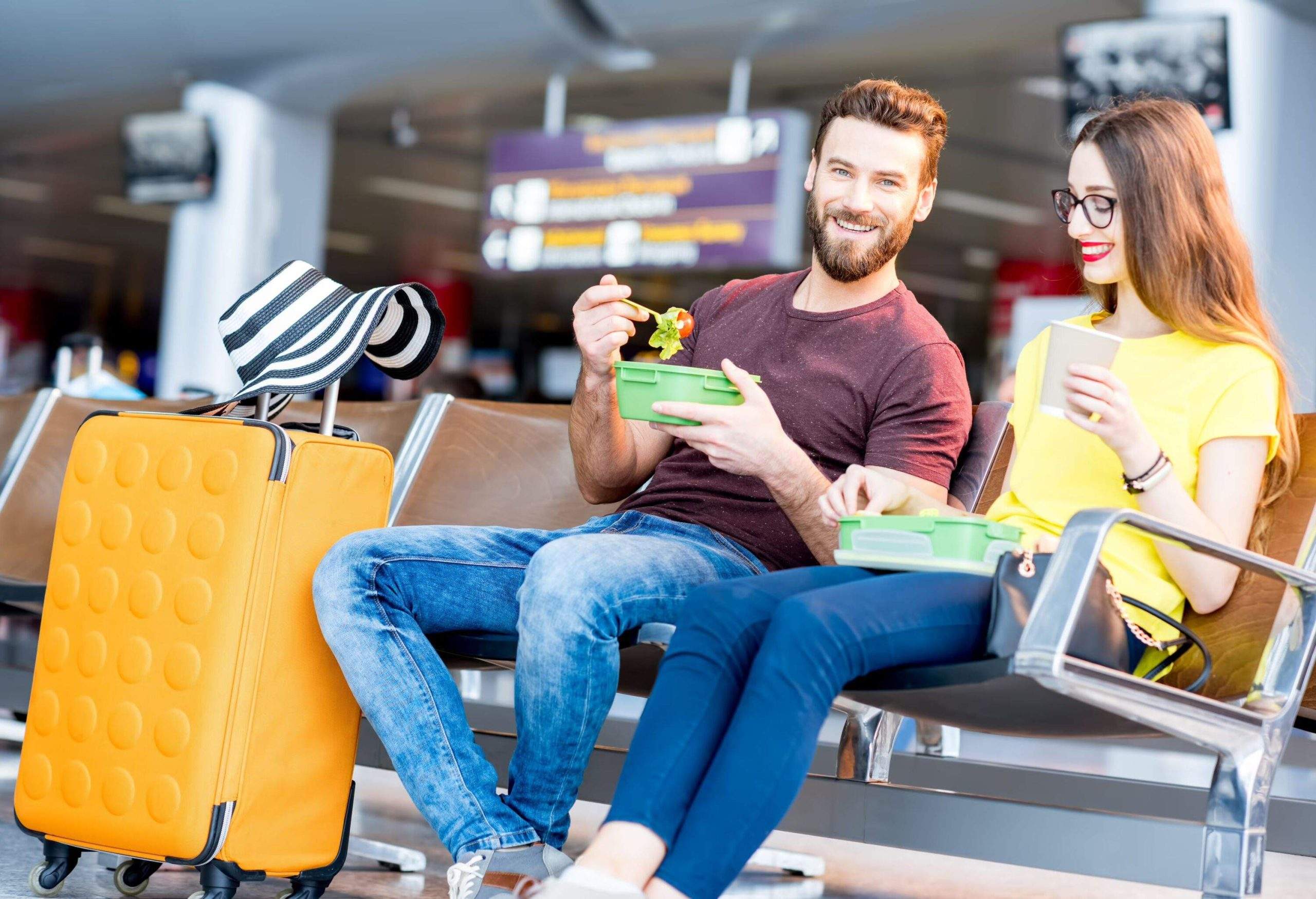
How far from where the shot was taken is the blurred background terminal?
5367 millimetres

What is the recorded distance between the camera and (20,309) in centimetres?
1900

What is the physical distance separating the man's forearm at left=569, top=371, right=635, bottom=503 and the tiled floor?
754 millimetres

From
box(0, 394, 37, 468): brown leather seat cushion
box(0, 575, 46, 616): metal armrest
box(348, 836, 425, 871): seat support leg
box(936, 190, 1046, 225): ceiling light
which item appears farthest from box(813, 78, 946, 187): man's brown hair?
box(936, 190, 1046, 225): ceiling light

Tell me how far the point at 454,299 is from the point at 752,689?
1551cm

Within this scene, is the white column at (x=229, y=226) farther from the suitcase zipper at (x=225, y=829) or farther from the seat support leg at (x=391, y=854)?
the suitcase zipper at (x=225, y=829)

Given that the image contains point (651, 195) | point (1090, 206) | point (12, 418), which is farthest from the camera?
point (651, 195)

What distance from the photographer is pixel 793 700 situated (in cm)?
158

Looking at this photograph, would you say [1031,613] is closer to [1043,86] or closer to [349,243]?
[1043,86]

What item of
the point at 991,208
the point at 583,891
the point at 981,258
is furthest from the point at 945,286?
the point at 583,891

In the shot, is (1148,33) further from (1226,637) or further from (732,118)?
(1226,637)

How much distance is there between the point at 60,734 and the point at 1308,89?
16.3 ft

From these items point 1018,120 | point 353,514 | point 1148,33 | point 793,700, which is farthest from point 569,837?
Result: point 1018,120

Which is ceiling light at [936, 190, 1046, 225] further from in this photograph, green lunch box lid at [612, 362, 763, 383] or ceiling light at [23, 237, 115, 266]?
ceiling light at [23, 237, 115, 266]

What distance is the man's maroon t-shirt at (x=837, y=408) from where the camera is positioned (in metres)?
2.16
